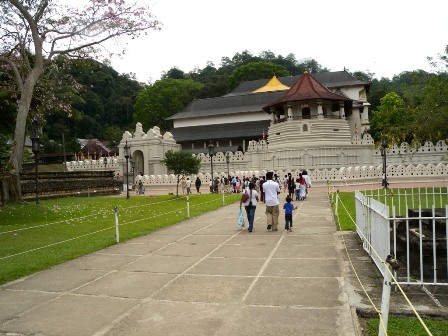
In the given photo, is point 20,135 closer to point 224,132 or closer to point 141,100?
point 224,132

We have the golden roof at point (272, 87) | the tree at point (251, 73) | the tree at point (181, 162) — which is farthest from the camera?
the tree at point (251, 73)

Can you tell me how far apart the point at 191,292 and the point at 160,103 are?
7204 centimetres

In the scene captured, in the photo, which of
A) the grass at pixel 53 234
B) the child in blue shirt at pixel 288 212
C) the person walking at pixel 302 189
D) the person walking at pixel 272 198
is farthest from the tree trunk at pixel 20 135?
the person walking at pixel 302 189

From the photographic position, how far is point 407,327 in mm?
4594

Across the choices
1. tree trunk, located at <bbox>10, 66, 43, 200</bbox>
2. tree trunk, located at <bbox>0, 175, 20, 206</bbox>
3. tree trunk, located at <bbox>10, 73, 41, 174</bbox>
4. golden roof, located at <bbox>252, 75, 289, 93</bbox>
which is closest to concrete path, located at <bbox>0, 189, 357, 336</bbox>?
tree trunk, located at <bbox>0, 175, 20, 206</bbox>

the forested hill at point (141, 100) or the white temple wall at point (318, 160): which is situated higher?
the forested hill at point (141, 100)

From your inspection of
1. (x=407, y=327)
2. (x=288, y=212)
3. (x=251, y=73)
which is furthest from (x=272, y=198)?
(x=251, y=73)

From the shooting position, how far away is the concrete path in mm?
4789

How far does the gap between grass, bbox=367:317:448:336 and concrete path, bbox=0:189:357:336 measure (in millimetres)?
252

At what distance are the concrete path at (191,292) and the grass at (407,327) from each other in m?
0.25

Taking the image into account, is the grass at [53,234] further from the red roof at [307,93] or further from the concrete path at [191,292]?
the red roof at [307,93]

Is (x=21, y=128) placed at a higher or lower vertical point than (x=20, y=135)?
higher

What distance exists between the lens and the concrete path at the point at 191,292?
479 centimetres

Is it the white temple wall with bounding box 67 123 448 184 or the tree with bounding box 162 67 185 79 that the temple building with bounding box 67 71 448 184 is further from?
the tree with bounding box 162 67 185 79
